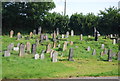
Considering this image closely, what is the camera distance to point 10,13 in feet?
119

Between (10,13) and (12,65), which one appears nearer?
(12,65)

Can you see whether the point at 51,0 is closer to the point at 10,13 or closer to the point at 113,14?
the point at 10,13

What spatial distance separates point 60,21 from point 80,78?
27199mm

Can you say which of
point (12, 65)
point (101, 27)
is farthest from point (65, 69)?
point (101, 27)

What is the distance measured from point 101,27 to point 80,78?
83.1 ft

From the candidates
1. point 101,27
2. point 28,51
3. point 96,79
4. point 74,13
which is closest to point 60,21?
point 74,13

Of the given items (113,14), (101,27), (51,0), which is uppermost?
(51,0)

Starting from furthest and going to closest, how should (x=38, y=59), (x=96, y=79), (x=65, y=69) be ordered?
1. (x=38, y=59)
2. (x=65, y=69)
3. (x=96, y=79)

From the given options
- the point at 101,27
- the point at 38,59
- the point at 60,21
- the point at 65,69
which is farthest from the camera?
the point at 60,21

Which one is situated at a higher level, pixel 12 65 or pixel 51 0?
pixel 51 0

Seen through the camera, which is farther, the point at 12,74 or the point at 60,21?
the point at 60,21

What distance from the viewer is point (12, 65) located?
11.8 m

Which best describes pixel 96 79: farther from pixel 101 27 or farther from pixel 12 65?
pixel 101 27

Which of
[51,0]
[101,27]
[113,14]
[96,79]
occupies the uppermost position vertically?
[51,0]
